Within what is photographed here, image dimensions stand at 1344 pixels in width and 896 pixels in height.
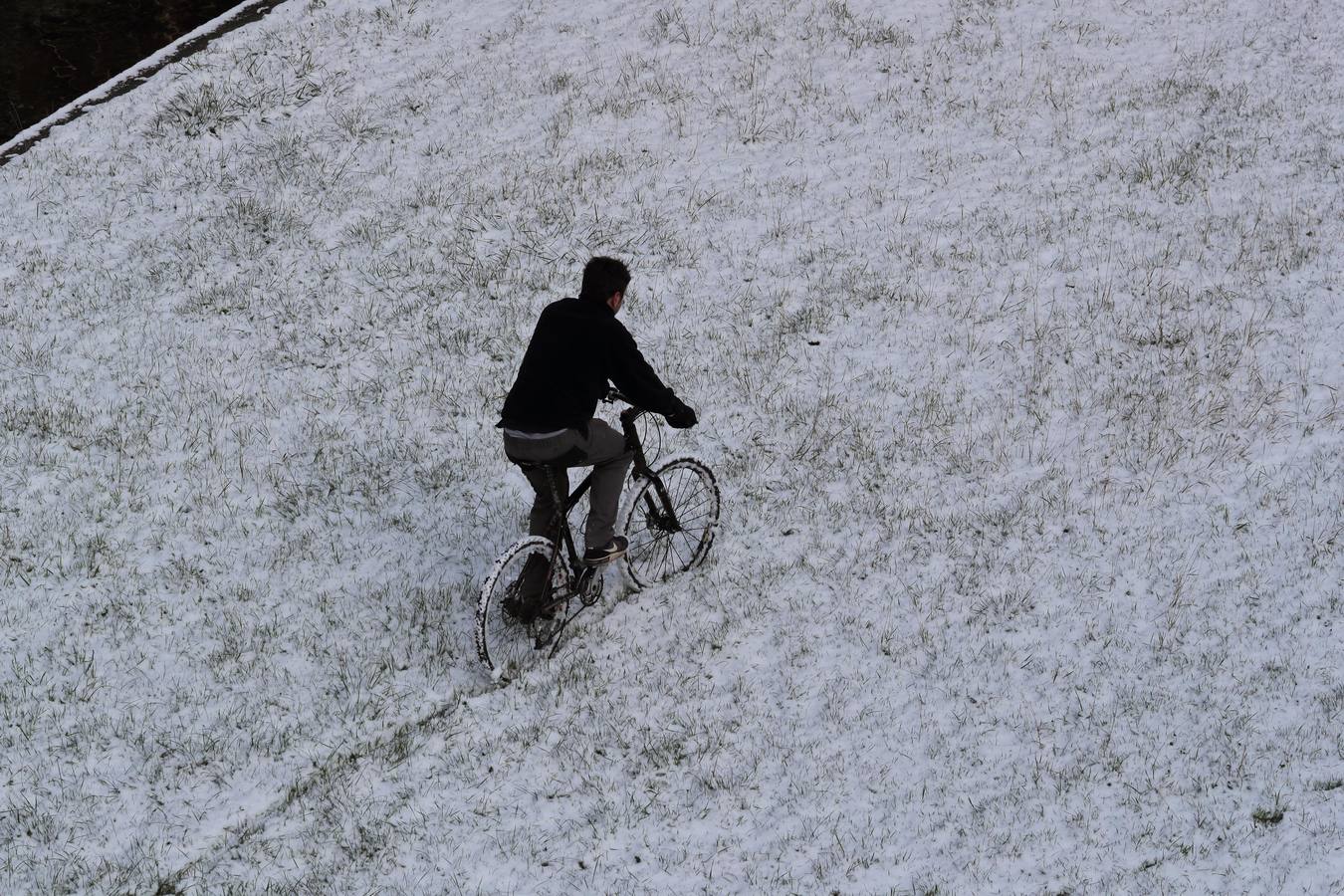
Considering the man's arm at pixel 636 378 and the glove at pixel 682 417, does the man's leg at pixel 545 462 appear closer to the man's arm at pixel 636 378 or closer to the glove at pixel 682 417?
the man's arm at pixel 636 378

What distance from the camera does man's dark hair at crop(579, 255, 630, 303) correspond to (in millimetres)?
6492

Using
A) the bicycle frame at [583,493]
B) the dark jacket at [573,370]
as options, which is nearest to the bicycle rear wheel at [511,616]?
the bicycle frame at [583,493]

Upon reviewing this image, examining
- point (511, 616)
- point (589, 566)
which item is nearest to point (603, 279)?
point (589, 566)

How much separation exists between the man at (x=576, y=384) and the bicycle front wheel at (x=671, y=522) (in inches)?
30.5

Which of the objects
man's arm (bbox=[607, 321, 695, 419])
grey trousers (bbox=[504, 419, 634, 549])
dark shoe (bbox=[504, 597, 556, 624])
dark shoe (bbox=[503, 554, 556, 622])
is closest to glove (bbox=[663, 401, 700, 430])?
man's arm (bbox=[607, 321, 695, 419])

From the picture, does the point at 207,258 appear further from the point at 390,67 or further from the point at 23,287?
the point at 390,67

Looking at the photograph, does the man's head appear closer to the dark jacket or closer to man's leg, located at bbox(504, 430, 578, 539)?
the dark jacket

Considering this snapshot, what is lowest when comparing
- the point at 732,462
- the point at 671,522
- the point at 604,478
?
the point at 732,462

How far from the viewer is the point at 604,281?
6.51 m

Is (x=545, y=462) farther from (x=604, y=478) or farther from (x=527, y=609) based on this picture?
(x=527, y=609)

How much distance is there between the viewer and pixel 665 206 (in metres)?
12.6

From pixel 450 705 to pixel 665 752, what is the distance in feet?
4.92

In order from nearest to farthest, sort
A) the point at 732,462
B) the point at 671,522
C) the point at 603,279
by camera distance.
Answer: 1. the point at 603,279
2. the point at 671,522
3. the point at 732,462

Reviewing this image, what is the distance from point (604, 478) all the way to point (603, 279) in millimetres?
1430
